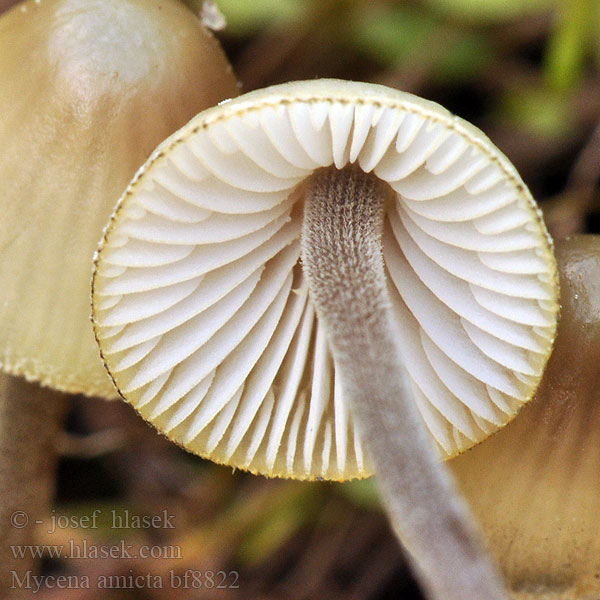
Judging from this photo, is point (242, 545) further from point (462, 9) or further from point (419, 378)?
point (462, 9)

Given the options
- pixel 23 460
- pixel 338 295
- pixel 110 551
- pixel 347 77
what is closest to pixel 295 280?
pixel 338 295

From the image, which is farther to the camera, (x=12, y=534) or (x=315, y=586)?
(x=315, y=586)

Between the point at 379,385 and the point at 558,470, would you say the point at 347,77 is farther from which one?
the point at 379,385

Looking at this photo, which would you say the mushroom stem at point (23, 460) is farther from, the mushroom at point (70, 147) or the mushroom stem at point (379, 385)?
the mushroom stem at point (379, 385)

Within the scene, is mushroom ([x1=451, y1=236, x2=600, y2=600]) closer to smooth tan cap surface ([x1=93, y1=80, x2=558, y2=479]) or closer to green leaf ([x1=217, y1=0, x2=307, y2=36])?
smooth tan cap surface ([x1=93, y1=80, x2=558, y2=479])

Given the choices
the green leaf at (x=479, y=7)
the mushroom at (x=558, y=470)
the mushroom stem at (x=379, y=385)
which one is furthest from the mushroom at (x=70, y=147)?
the green leaf at (x=479, y=7)

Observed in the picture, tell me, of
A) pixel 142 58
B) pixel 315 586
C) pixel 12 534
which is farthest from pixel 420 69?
pixel 12 534
